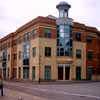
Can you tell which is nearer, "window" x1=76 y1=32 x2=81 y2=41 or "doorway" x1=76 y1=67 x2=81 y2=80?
"doorway" x1=76 y1=67 x2=81 y2=80

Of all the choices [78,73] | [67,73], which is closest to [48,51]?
[67,73]

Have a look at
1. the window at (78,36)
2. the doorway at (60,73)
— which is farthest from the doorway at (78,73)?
the window at (78,36)

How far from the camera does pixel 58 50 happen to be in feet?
149

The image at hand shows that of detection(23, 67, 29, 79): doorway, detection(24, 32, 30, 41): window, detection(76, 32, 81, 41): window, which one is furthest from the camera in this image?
detection(24, 32, 30, 41): window

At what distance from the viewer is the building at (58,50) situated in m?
44.2

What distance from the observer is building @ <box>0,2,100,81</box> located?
4416 centimetres

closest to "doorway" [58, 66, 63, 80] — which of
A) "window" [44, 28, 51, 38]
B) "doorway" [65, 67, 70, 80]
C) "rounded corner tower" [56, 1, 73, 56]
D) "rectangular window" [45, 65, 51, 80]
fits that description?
"doorway" [65, 67, 70, 80]

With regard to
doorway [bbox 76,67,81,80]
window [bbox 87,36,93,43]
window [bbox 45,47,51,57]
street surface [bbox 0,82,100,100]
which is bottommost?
street surface [bbox 0,82,100,100]

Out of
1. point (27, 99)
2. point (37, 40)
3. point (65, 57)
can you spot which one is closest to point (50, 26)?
point (37, 40)

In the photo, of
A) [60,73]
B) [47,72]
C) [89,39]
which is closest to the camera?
[47,72]

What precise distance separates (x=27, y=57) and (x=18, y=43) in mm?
7839

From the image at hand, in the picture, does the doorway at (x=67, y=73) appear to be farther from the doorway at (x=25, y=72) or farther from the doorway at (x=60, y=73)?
the doorway at (x=25, y=72)

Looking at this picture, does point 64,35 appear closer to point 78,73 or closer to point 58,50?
point 58,50

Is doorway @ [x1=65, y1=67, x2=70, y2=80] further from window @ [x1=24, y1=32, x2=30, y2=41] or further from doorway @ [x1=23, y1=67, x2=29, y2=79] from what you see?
window @ [x1=24, y1=32, x2=30, y2=41]
